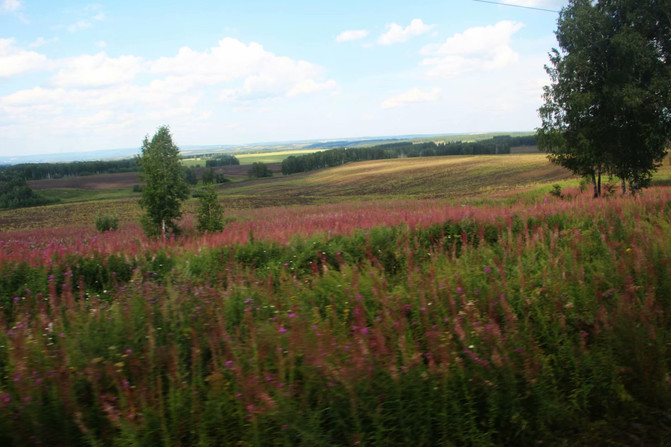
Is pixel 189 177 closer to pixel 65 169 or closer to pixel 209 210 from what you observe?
pixel 209 210

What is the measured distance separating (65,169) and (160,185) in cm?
12010

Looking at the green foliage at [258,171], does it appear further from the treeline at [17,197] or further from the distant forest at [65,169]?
the treeline at [17,197]

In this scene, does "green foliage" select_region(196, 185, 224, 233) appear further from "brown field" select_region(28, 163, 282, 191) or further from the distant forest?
the distant forest

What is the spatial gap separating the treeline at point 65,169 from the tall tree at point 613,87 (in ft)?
364

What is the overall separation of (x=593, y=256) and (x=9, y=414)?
586 cm

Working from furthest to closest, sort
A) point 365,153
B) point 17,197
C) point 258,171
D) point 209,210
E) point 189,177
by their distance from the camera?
point 365,153
point 258,171
point 189,177
point 17,197
point 209,210

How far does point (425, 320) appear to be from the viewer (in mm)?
3643

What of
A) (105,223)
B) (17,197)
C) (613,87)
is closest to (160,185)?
(105,223)

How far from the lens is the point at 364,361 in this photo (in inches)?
114

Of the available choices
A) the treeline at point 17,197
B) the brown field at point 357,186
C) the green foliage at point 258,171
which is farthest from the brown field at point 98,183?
the treeline at point 17,197

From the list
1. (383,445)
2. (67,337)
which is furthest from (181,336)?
(383,445)

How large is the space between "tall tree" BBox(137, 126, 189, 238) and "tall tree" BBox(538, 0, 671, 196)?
20190 millimetres

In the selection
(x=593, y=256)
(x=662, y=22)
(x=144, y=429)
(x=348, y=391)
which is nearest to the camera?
(x=144, y=429)

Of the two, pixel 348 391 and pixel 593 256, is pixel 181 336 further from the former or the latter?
pixel 593 256
